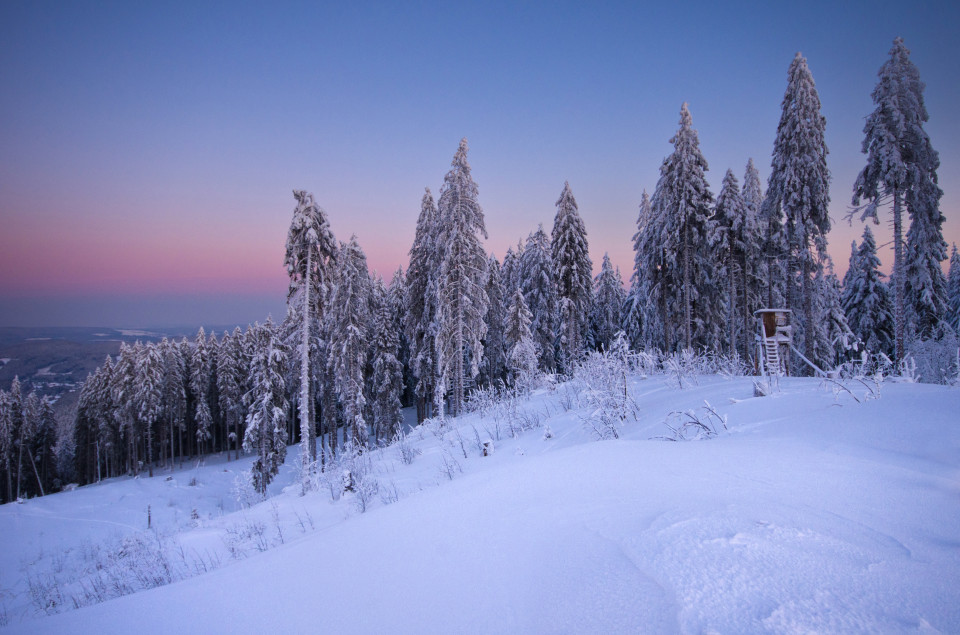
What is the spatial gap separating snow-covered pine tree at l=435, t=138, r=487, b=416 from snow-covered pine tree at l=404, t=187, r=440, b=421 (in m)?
2.19

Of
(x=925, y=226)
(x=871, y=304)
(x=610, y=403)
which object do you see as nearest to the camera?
(x=610, y=403)

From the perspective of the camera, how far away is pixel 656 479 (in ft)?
10.5

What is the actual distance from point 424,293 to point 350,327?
506 centimetres

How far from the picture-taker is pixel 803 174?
17.7 m

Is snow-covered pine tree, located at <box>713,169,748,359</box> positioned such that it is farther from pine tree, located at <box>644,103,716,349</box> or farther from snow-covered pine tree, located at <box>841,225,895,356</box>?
snow-covered pine tree, located at <box>841,225,895,356</box>

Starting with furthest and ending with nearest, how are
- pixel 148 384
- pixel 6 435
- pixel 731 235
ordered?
pixel 6 435
pixel 148 384
pixel 731 235

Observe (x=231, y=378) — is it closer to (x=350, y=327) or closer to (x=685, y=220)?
(x=350, y=327)

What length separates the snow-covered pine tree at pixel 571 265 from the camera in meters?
24.1

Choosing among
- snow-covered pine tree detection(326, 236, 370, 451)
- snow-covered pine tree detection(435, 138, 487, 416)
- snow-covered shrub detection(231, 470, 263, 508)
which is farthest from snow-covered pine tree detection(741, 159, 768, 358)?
snow-covered shrub detection(231, 470, 263, 508)

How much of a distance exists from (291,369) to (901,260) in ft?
105

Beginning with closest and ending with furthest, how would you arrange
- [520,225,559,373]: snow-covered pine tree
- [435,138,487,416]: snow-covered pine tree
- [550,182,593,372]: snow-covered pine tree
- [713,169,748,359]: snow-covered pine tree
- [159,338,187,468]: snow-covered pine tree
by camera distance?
[435,138,487,416]: snow-covered pine tree
[713,169,748,359]: snow-covered pine tree
[550,182,593,372]: snow-covered pine tree
[520,225,559,373]: snow-covered pine tree
[159,338,187,468]: snow-covered pine tree

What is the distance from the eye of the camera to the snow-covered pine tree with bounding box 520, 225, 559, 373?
30750 millimetres

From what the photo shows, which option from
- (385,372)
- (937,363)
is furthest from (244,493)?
(937,363)

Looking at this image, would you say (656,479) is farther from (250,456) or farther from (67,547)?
(250,456)
